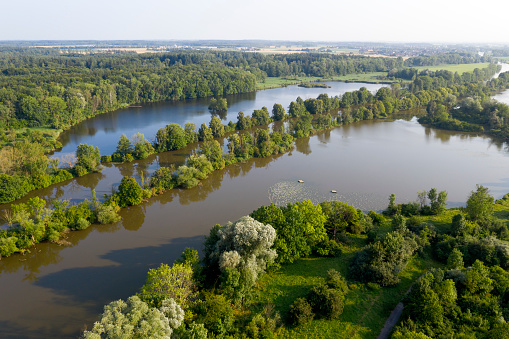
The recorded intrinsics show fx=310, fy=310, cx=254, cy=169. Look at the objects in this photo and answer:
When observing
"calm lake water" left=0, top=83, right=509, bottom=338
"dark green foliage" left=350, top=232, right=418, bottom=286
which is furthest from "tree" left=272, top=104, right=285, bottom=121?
"dark green foliage" left=350, top=232, right=418, bottom=286

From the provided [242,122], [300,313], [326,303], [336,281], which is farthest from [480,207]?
[242,122]

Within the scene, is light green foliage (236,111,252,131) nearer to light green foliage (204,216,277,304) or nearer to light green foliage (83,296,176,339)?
light green foliage (204,216,277,304)

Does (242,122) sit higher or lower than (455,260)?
higher

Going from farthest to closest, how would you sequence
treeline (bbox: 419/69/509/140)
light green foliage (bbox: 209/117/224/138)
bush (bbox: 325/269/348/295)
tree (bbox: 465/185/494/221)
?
treeline (bbox: 419/69/509/140), light green foliage (bbox: 209/117/224/138), tree (bbox: 465/185/494/221), bush (bbox: 325/269/348/295)

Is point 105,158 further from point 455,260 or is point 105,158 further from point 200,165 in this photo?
point 455,260

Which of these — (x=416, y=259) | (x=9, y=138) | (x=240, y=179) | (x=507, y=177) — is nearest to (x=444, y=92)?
(x=507, y=177)

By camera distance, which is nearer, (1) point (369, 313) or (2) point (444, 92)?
(1) point (369, 313)

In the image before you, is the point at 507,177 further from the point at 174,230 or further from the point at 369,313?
the point at 174,230
